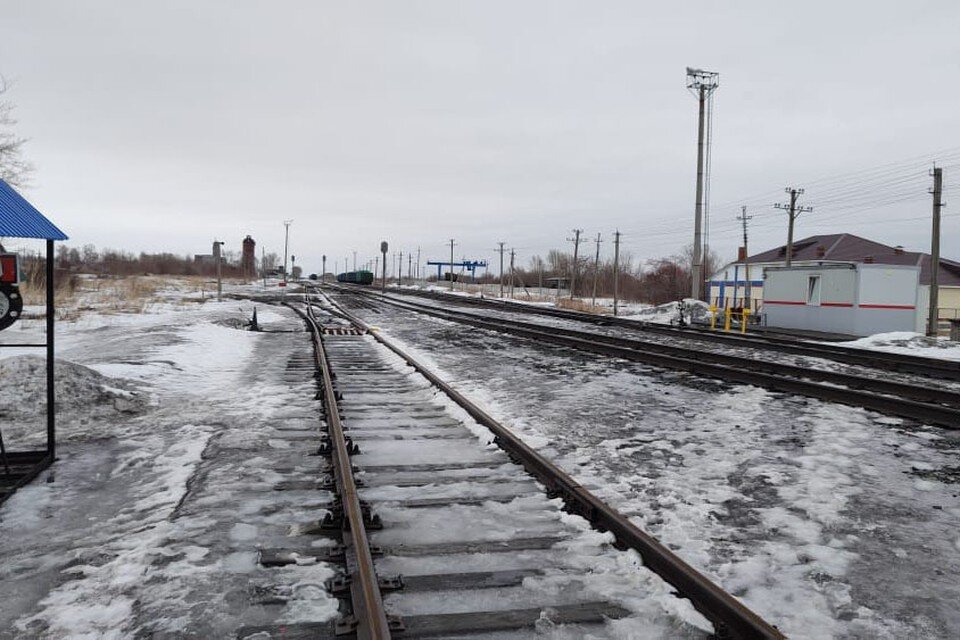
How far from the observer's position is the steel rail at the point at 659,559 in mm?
2891

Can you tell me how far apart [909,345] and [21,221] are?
2052 centimetres

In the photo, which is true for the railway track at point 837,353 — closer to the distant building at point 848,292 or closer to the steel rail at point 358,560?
the distant building at point 848,292

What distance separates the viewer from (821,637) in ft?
9.71

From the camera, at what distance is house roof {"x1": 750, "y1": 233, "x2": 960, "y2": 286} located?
56.9 meters

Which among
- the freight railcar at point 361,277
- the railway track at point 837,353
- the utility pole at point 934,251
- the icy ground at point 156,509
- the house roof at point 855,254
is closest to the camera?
the icy ground at point 156,509

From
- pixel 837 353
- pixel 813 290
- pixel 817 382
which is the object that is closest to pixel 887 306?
pixel 813 290

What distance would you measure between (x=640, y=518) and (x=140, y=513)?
363 cm

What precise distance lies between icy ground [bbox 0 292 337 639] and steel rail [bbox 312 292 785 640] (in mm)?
1778

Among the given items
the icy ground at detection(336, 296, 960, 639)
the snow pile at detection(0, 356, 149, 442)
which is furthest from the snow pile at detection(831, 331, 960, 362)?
the snow pile at detection(0, 356, 149, 442)

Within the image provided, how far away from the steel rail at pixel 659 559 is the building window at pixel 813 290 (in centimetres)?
2228

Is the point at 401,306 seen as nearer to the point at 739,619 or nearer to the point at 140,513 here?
the point at 140,513

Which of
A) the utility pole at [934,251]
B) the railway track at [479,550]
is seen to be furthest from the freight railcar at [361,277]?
the railway track at [479,550]

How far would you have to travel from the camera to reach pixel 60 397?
7.79 meters

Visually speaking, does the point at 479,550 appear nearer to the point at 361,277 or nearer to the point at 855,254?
the point at 855,254
